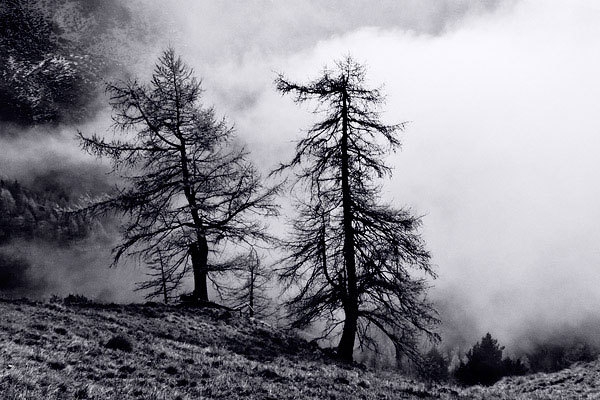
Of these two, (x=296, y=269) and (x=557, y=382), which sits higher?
(x=296, y=269)

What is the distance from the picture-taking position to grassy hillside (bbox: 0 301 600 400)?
267 inches

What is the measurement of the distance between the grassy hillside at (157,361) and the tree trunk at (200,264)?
211 cm

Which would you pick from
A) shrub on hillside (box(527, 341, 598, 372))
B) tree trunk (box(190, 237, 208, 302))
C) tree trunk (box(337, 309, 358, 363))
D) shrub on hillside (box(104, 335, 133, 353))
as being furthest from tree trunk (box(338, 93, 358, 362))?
shrub on hillside (box(527, 341, 598, 372))

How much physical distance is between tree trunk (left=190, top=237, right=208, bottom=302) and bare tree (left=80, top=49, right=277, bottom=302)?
0.04m

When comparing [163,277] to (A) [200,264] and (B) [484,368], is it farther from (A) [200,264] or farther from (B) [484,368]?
(B) [484,368]

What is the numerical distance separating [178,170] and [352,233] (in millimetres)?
7183

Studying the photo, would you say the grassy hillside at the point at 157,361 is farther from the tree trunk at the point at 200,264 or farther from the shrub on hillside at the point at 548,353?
the shrub on hillside at the point at 548,353

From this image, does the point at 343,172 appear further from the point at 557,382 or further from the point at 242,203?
the point at 557,382

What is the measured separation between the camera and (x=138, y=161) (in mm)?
16562

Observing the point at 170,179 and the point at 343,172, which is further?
the point at 170,179

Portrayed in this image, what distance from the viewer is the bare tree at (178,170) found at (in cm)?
1565

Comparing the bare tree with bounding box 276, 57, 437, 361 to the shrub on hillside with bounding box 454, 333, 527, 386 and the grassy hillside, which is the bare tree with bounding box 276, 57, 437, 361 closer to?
the grassy hillside

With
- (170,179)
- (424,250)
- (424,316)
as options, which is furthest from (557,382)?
(170,179)

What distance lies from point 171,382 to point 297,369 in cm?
386
